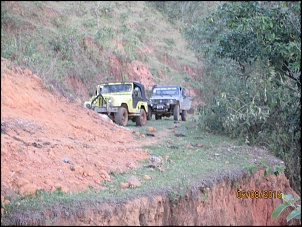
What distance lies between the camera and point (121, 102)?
44.9 feet

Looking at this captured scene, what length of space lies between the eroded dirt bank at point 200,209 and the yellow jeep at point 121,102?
22.0 feet

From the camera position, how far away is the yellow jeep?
13.4m

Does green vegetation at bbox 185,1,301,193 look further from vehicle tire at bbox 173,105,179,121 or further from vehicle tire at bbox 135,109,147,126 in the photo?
vehicle tire at bbox 173,105,179,121

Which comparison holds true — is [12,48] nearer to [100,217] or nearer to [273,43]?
[273,43]

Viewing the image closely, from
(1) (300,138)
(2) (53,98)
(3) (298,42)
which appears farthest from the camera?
(2) (53,98)

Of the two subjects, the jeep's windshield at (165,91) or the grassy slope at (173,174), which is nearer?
the grassy slope at (173,174)

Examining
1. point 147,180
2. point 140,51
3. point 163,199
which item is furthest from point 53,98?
point 140,51

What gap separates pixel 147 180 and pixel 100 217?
63.2 inches

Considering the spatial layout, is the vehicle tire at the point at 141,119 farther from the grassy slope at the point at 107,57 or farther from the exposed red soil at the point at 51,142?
the exposed red soil at the point at 51,142

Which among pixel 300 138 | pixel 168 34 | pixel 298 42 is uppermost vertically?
pixel 168 34

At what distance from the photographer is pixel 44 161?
6199 millimetres

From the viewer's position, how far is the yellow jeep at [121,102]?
1335cm
